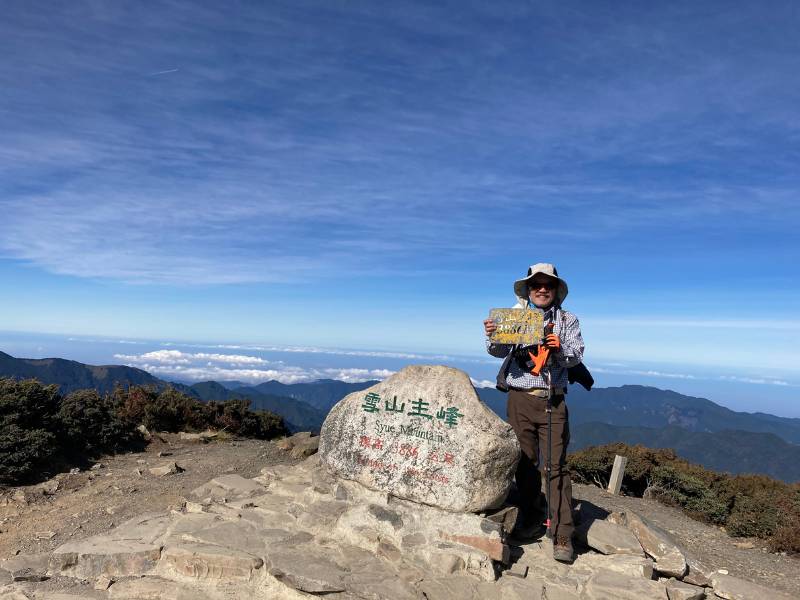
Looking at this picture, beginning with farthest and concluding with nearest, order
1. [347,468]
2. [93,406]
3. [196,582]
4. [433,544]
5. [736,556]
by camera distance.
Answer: [93,406]
[736,556]
[347,468]
[433,544]
[196,582]

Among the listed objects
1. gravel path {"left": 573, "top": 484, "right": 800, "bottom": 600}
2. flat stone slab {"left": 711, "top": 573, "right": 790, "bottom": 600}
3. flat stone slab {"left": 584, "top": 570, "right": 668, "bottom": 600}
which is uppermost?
flat stone slab {"left": 584, "top": 570, "right": 668, "bottom": 600}

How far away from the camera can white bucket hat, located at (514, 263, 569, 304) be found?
647 cm

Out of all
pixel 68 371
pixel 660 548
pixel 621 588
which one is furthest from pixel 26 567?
pixel 68 371

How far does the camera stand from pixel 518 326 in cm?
629

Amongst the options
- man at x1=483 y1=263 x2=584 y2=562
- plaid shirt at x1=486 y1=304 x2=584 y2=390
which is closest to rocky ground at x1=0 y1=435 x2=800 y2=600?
man at x1=483 y1=263 x2=584 y2=562

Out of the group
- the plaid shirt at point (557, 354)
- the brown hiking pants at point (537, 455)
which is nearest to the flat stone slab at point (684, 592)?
the brown hiking pants at point (537, 455)

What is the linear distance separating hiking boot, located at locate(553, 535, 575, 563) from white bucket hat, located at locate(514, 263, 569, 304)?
292 centimetres

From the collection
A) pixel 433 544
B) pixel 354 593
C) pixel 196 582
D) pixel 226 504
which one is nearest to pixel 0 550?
pixel 226 504

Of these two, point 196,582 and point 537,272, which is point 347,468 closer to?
point 196,582

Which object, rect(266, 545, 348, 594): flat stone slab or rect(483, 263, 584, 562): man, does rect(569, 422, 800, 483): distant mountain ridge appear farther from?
rect(266, 545, 348, 594): flat stone slab

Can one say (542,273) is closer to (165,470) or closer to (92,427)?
(165,470)

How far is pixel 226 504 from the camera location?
755cm

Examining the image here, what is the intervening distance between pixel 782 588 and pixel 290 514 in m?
7.42

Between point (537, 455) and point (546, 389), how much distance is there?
108 cm
